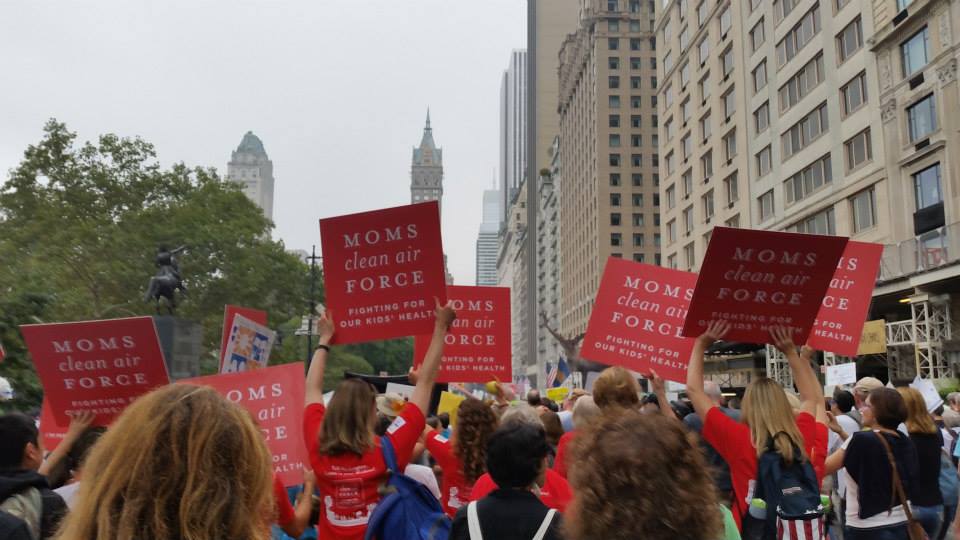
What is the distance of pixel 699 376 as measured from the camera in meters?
4.41

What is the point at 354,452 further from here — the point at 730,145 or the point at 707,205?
the point at 707,205

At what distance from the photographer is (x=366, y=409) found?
4312 mm

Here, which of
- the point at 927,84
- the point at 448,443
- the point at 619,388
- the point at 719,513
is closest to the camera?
the point at 719,513

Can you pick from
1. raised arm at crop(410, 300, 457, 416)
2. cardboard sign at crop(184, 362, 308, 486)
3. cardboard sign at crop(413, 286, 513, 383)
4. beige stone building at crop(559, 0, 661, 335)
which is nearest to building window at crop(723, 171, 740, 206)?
beige stone building at crop(559, 0, 661, 335)

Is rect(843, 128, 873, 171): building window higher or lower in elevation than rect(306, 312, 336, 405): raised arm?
higher

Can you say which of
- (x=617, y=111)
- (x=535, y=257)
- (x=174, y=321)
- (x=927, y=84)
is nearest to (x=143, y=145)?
(x=174, y=321)

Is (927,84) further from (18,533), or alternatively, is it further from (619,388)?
(18,533)

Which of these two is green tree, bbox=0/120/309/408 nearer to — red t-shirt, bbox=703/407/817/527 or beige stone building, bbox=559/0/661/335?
red t-shirt, bbox=703/407/817/527

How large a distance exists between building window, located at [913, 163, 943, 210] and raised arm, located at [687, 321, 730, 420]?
25569mm

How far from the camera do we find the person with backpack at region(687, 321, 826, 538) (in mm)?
4441

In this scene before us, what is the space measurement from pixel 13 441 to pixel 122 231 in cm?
3572

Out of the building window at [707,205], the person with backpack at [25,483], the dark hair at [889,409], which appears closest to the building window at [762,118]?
the building window at [707,205]

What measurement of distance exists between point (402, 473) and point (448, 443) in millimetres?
1707

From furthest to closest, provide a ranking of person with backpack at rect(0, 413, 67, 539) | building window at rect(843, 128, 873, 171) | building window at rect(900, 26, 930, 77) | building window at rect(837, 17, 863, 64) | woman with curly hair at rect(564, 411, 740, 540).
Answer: building window at rect(837, 17, 863, 64) → building window at rect(843, 128, 873, 171) → building window at rect(900, 26, 930, 77) → person with backpack at rect(0, 413, 67, 539) → woman with curly hair at rect(564, 411, 740, 540)
